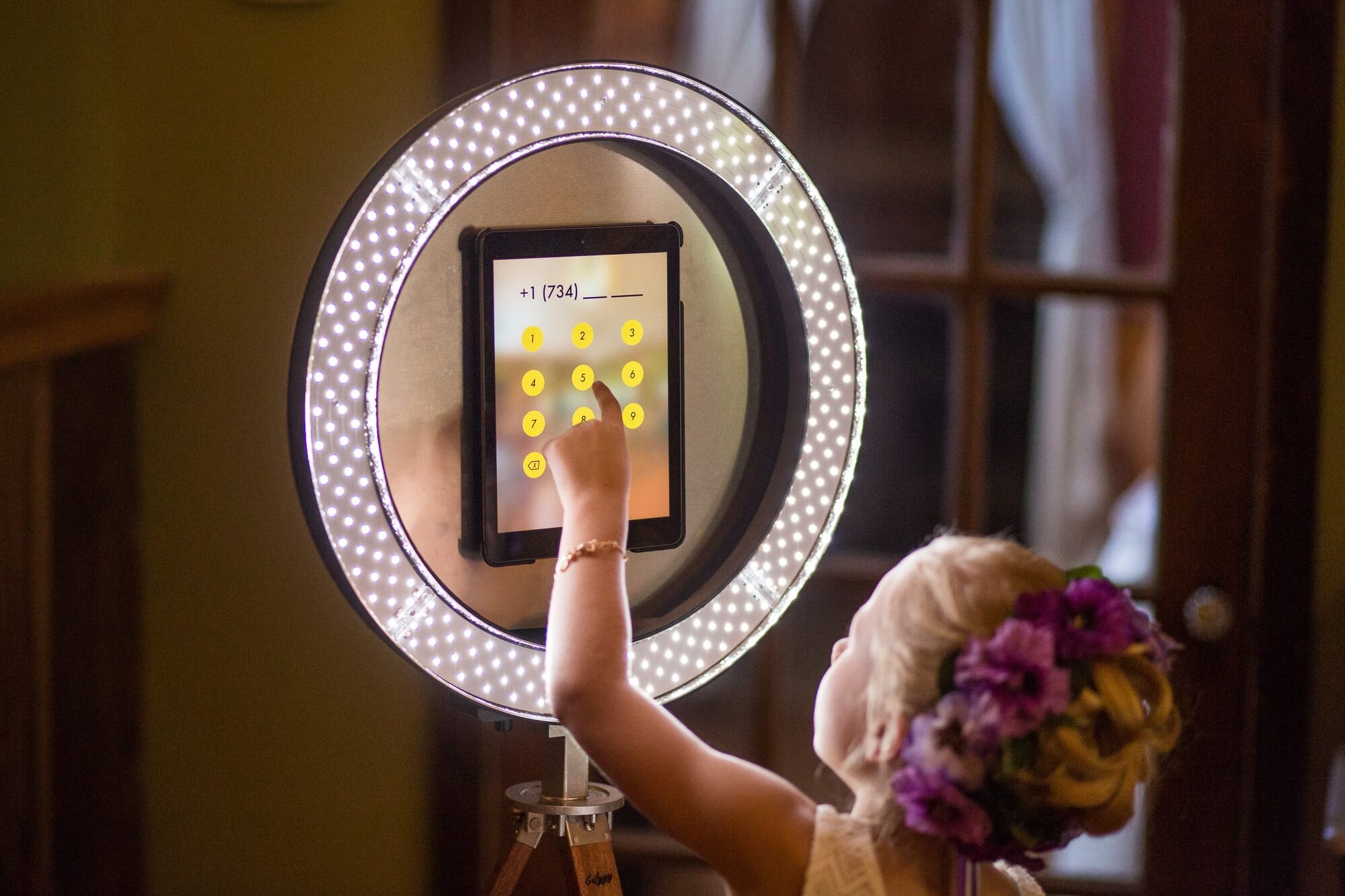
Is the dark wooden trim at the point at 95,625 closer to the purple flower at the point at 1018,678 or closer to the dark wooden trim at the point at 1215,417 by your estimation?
the purple flower at the point at 1018,678

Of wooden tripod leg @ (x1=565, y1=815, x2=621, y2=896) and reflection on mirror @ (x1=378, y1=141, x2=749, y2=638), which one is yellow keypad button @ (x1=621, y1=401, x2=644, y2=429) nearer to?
reflection on mirror @ (x1=378, y1=141, x2=749, y2=638)

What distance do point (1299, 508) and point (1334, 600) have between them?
0.13 m

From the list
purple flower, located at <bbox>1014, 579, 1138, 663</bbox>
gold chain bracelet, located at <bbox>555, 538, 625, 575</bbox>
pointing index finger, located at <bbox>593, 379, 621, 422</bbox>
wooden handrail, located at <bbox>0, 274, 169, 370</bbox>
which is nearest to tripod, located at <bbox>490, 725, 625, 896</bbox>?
gold chain bracelet, located at <bbox>555, 538, 625, 575</bbox>

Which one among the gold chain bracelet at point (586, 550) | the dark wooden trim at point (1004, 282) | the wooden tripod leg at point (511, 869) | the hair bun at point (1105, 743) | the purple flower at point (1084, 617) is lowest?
the wooden tripod leg at point (511, 869)

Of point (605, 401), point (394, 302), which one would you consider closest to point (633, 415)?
point (605, 401)

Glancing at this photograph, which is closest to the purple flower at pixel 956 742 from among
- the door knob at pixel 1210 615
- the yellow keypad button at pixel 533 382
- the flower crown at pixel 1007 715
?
the flower crown at pixel 1007 715

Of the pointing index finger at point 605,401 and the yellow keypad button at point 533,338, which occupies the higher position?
the yellow keypad button at point 533,338

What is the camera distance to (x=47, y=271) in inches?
64.2

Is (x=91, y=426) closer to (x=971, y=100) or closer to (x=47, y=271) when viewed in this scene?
(x=47, y=271)

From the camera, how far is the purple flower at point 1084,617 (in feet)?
2.76

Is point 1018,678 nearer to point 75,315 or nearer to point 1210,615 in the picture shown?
point 1210,615

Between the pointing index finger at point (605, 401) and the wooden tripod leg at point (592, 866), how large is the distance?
290 mm

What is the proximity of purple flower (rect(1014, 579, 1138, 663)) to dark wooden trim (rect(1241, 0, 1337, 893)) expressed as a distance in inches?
37.5

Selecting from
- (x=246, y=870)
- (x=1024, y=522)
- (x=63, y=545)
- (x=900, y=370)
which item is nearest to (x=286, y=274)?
(x=63, y=545)
